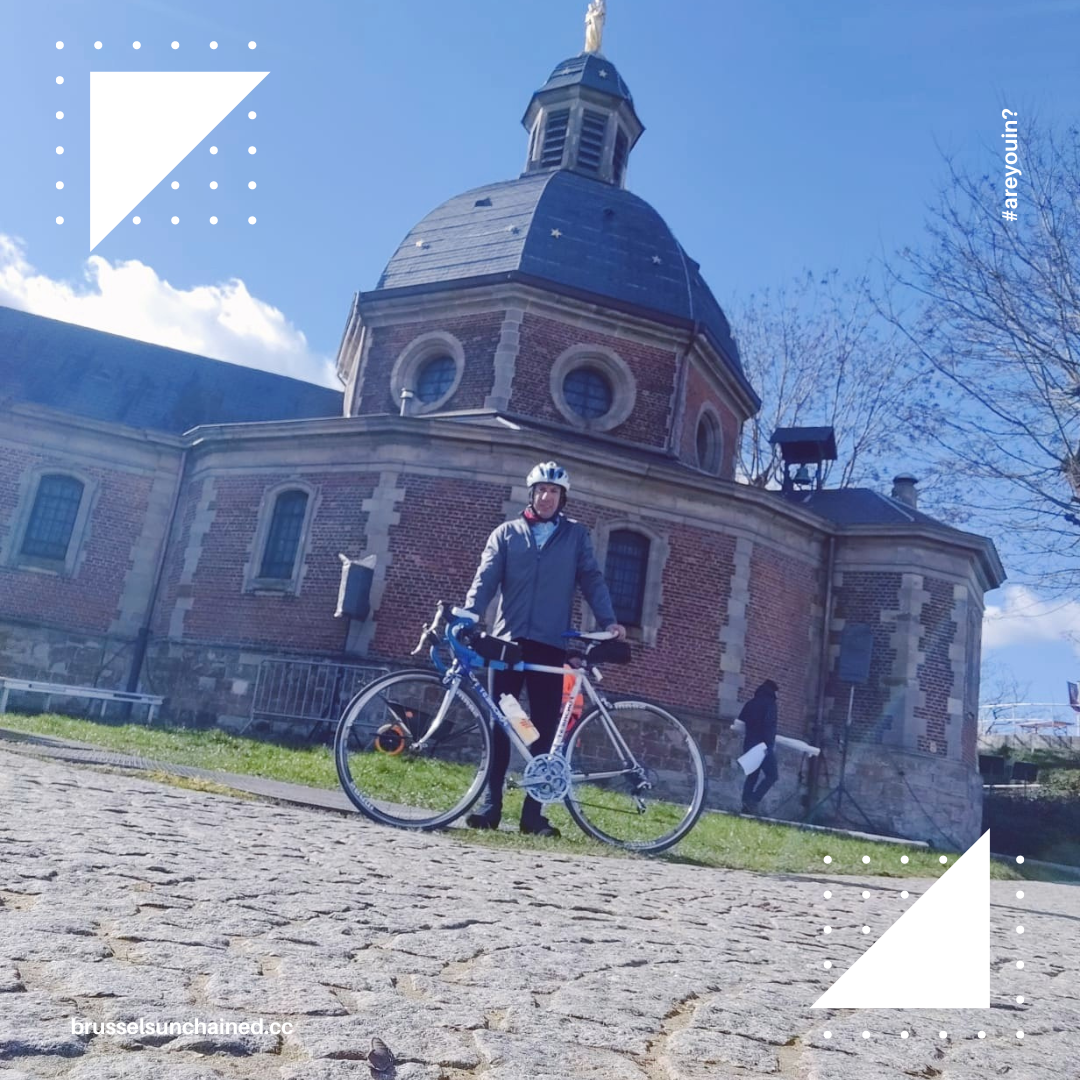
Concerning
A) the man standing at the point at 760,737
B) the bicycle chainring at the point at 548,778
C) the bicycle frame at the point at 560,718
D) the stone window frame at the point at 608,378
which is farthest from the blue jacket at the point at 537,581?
the stone window frame at the point at 608,378

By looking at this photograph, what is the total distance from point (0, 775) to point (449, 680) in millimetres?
2355

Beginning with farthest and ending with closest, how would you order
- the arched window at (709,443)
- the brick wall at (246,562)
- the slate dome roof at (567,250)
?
the arched window at (709,443)
the slate dome roof at (567,250)
the brick wall at (246,562)

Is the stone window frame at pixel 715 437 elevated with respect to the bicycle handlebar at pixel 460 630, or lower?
elevated

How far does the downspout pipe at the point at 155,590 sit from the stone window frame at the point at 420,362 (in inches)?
162

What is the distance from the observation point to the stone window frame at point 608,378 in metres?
18.2

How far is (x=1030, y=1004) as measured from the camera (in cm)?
318

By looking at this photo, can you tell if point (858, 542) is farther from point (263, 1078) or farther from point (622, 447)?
point (263, 1078)

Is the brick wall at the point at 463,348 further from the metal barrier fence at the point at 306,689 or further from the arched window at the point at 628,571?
the metal barrier fence at the point at 306,689

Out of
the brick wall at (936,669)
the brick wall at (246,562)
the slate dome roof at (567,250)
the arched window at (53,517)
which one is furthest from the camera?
the arched window at (53,517)

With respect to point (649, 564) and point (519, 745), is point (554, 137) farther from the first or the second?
point (519, 745)

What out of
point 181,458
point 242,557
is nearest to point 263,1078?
point 242,557

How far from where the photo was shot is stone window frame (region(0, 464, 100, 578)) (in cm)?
1861

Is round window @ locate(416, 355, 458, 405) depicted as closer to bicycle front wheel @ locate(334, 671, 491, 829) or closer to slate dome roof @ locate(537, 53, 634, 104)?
slate dome roof @ locate(537, 53, 634, 104)

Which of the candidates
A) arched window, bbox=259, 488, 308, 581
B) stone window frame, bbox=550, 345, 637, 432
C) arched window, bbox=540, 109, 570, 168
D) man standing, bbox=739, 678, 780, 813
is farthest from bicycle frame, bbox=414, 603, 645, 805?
arched window, bbox=540, 109, 570, 168
